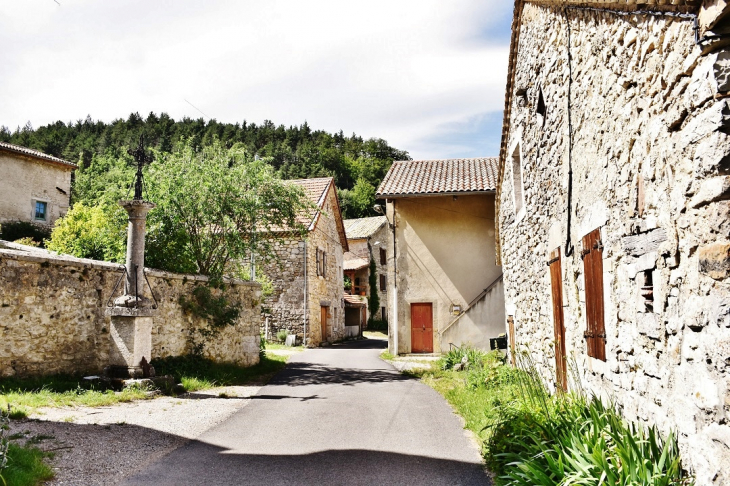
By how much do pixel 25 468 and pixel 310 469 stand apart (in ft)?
7.93

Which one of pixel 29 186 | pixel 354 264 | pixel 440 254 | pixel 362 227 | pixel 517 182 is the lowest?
pixel 440 254

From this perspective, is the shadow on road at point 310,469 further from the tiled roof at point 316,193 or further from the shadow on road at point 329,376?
the tiled roof at point 316,193

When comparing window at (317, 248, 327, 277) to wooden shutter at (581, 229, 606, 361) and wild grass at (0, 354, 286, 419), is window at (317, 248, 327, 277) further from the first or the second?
wooden shutter at (581, 229, 606, 361)

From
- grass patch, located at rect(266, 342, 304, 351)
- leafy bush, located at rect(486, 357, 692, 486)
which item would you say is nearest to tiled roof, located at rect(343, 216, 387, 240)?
grass patch, located at rect(266, 342, 304, 351)

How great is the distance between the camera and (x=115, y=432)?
6.66m

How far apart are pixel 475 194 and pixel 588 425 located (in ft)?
41.8

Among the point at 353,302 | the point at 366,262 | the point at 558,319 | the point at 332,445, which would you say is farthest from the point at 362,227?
the point at 332,445

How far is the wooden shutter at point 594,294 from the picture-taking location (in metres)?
5.00

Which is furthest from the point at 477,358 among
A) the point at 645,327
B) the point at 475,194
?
the point at 645,327

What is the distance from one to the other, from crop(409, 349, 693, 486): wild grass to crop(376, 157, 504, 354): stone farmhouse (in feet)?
30.5

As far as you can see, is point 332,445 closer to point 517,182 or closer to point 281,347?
point 517,182

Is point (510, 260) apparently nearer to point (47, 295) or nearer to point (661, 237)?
point (661, 237)

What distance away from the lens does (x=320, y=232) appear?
2577 cm

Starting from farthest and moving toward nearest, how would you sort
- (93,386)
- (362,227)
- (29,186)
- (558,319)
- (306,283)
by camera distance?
(362,227) → (29,186) → (306,283) → (93,386) → (558,319)
